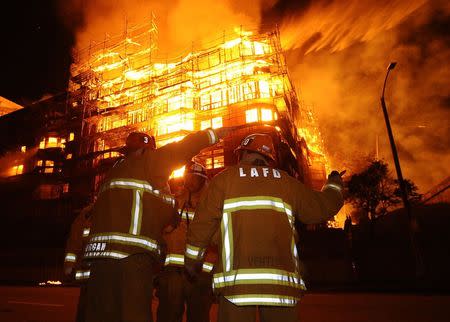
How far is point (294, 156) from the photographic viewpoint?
32.2 meters

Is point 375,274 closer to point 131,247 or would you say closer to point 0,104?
point 131,247

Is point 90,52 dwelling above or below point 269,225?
above

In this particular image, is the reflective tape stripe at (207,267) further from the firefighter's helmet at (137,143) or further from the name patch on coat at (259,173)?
the name patch on coat at (259,173)

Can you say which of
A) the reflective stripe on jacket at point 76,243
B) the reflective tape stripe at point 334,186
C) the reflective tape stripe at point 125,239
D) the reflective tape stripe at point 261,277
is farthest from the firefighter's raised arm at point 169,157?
the reflective stripe on jacket at point 76,243

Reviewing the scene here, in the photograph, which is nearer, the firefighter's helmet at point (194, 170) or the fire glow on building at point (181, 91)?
the firefighter's helmet at point (194, 170)

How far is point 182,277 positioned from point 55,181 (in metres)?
37.6

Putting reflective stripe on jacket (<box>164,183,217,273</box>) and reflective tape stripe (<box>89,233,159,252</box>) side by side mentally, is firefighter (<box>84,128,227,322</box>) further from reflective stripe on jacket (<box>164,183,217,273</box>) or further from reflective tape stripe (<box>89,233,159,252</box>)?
reflective stripe on jacket (<box>164,183,217,273</box>)

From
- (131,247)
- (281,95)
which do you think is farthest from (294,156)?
(131,247)

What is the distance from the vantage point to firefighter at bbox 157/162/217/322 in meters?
3.82

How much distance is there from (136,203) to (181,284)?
1.43m

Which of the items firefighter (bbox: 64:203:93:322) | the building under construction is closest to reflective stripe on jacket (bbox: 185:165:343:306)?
firefighter (bbox: 64:203:93:322)

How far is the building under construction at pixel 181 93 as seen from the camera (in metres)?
29.2

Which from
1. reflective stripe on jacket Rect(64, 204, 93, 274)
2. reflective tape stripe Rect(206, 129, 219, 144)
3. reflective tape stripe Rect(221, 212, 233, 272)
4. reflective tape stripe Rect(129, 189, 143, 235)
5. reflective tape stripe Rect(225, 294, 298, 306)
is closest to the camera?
reflective tape stripe Rect(225, 294, 298, 306)

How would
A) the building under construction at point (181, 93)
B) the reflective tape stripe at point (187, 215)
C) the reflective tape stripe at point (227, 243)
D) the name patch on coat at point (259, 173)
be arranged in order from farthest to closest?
1. the building under construction at point (181, 93)
2. the reflective tape stripe at point (187, 215)
3. the name patch on coat at point (259, 173)
4. the reflective tape stripe at point (227, 243)
